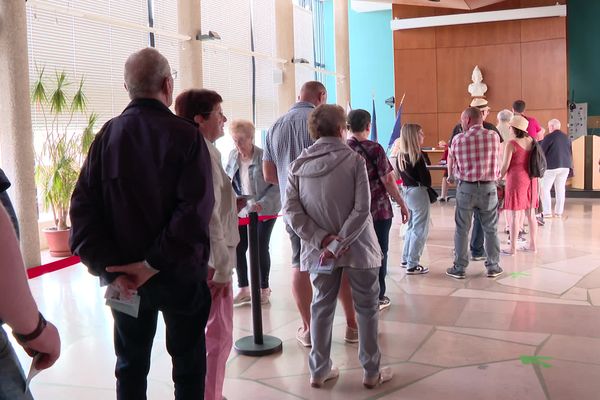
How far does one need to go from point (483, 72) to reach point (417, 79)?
1.46 meters

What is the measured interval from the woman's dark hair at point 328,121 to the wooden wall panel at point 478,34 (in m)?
12.6

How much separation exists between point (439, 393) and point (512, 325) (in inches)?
52.1

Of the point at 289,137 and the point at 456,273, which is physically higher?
the point at 289,137

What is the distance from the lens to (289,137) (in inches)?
153

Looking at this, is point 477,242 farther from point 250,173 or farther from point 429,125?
point 429,125

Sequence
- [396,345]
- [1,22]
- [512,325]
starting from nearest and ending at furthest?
[396,345] → [512,325] → [1,22]

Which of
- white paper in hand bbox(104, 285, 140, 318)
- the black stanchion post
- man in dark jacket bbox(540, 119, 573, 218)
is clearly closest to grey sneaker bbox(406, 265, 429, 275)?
the black stanchion post

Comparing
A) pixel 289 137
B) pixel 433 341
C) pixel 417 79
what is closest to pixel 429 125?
pixel 417 79

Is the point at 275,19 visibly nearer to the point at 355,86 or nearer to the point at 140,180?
the point at 355,86

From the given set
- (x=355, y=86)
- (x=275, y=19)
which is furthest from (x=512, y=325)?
(x=355, y=86)

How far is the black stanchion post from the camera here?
386cm

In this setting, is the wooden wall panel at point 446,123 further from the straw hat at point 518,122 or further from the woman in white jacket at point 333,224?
the woman in white jacket at point 333,224

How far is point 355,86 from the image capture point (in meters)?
18.7

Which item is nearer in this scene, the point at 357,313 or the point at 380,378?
the point at 357,313
